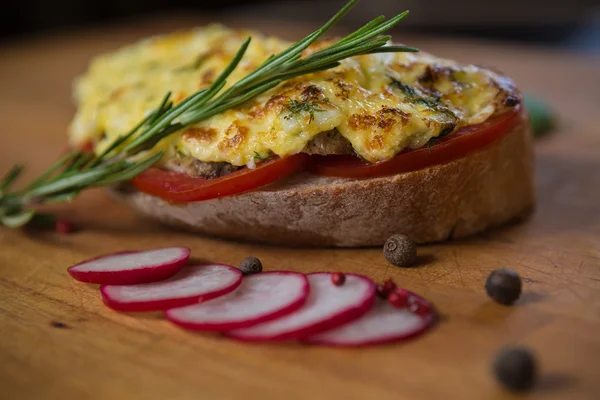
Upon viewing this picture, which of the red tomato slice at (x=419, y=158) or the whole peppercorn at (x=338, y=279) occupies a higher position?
the red tomato slice at (x=419, y=158)

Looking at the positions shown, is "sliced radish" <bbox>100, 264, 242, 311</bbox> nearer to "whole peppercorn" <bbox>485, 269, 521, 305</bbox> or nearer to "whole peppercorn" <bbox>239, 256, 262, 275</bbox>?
"whole peppercorn" <bbox>239, 256, 262, 275</bbox>

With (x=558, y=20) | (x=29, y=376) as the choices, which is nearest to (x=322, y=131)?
(x=29, y=376)

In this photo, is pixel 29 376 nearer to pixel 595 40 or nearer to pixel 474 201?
pixel 474 201

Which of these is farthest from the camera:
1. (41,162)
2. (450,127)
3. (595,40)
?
(595,40)

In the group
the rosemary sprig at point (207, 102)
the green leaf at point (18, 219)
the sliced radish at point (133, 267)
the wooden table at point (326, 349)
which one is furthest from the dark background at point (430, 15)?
the sliced radish at point (133, 267)

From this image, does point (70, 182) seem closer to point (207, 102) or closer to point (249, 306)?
point (207, 102)

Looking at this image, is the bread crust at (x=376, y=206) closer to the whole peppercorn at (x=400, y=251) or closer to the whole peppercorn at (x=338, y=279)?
the whole peppercorn at (x=400, y=251)

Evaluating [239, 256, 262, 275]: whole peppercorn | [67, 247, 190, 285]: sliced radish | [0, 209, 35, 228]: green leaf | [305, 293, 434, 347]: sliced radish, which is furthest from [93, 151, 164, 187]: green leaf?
[305, 293, 434, 347]: sliced radish
